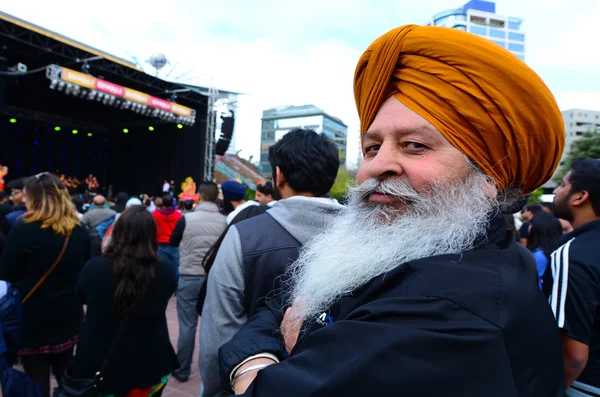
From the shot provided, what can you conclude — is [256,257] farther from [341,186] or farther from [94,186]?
[341,186]

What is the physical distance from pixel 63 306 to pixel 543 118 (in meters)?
3.33

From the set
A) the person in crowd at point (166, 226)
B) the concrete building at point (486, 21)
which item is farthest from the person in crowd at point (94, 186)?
the concrete building at point (486, 21)

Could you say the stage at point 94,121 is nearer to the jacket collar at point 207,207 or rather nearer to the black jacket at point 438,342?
the jacket collar at point 207,207

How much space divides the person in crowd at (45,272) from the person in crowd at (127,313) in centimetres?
64

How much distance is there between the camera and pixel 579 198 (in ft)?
6.97

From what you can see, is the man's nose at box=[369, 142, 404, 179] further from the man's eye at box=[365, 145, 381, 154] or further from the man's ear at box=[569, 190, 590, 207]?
the man's ear at box=[569, 190, 590, 207]

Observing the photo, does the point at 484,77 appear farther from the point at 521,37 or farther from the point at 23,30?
the point at 521,37

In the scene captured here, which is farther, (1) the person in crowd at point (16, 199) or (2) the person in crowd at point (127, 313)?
(1) the person in crowd at point (16, 199)

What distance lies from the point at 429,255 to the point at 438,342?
0.93ft

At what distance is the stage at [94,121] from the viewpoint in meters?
11.8

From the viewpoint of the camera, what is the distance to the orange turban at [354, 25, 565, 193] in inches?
38.7

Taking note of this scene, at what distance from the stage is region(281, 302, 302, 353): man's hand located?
12236 mm

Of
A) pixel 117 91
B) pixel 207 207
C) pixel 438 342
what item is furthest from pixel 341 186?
pixel 438 342

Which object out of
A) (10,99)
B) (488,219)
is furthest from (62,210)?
(10,99)
